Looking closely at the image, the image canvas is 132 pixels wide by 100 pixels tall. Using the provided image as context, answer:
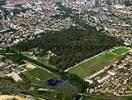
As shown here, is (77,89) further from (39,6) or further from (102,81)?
(39,6)

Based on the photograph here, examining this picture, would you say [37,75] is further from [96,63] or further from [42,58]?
[96,63]

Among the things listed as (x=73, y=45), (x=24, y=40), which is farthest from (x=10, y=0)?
(x=73, y=45)

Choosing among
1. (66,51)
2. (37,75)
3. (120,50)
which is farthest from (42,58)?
(120,50)

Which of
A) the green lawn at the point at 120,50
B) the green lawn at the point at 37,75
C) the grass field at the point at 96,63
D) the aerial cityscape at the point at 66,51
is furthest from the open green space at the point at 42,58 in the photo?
the green lawn at the point at 120,50

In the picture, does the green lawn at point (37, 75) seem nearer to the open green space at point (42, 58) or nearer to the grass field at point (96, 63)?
the open green space at point (42, 58)

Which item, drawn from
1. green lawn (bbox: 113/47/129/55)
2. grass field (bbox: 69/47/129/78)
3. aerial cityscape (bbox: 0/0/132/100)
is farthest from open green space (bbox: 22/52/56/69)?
green lawn (bbox: 113/47/129/55)

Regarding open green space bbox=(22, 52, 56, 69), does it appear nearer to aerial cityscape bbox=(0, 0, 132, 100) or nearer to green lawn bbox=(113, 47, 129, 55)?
aerial cityscape bbox=(0, 0, 132, 100)

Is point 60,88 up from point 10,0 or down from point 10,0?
down
